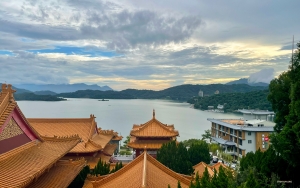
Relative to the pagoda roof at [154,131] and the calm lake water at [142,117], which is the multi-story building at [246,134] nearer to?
the calm lake water at [142,117]

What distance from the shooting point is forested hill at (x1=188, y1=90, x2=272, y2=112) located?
87.4m

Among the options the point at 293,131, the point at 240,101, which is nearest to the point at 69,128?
the point at 293,131

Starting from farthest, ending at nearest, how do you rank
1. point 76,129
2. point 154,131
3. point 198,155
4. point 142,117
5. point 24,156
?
point 142,117, point 154,131, point 198,155, point 76,129, point 24,156

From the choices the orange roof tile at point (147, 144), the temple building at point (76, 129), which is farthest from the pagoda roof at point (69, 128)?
the orange roof tile at point (147, 144)

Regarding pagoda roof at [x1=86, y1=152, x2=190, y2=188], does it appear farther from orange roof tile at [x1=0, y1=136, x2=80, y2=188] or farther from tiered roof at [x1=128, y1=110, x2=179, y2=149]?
tiered roof at [x1=128, y1=110, x2=179, y2=149]

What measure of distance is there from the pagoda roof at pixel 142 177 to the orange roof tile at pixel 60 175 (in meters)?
0.90

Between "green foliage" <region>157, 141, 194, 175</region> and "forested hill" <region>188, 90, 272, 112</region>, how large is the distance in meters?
66.9

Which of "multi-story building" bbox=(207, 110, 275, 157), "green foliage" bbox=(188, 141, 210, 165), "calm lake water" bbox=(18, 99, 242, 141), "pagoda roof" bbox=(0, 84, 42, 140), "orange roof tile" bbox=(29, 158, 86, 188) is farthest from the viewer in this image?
"calm lake water" bbox=(18, 99, 242, 141)

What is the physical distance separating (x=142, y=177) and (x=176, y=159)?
27.1 feet

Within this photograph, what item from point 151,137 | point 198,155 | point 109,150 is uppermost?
point 151,137

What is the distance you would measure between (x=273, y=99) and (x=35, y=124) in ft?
52.6

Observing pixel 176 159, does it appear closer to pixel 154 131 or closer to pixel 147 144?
pixel 147 144

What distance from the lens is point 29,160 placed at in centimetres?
924

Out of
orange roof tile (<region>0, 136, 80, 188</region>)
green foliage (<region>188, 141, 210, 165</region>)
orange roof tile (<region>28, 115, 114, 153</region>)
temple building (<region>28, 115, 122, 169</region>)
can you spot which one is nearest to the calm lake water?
green foliage (<region>188, 141, 210, 165</region>)
